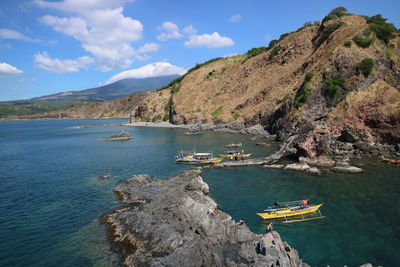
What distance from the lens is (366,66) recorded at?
2901 inches

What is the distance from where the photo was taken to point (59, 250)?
25359 millimetres

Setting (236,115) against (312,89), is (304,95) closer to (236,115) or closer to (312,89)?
(312,89)

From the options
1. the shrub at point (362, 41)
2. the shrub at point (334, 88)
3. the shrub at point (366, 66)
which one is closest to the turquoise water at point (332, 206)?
the shrub at point (334, 88)

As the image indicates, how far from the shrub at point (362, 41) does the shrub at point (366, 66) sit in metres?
8.63

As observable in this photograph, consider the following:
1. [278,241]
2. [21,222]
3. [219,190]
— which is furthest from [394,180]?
[21,222]

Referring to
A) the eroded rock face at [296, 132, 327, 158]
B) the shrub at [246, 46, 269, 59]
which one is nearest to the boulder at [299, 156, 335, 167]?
the eroded rock face at [296, 132, 327, 158]

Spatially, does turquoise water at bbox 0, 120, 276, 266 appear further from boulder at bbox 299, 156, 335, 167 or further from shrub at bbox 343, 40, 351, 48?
shrub at bbox 343, 40, 351, 48

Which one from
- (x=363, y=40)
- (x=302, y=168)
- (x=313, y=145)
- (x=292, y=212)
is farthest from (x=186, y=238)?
(x=363, y=40)

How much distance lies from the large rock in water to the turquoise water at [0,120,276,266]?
233cm

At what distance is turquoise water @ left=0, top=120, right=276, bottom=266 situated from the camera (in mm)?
24969

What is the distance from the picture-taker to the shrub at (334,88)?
75.4 m

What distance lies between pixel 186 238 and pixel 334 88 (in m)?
69.0

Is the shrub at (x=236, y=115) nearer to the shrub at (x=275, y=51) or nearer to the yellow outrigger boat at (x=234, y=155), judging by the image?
the shrub at (x=275, y=51)

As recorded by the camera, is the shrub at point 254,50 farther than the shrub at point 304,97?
Yes
